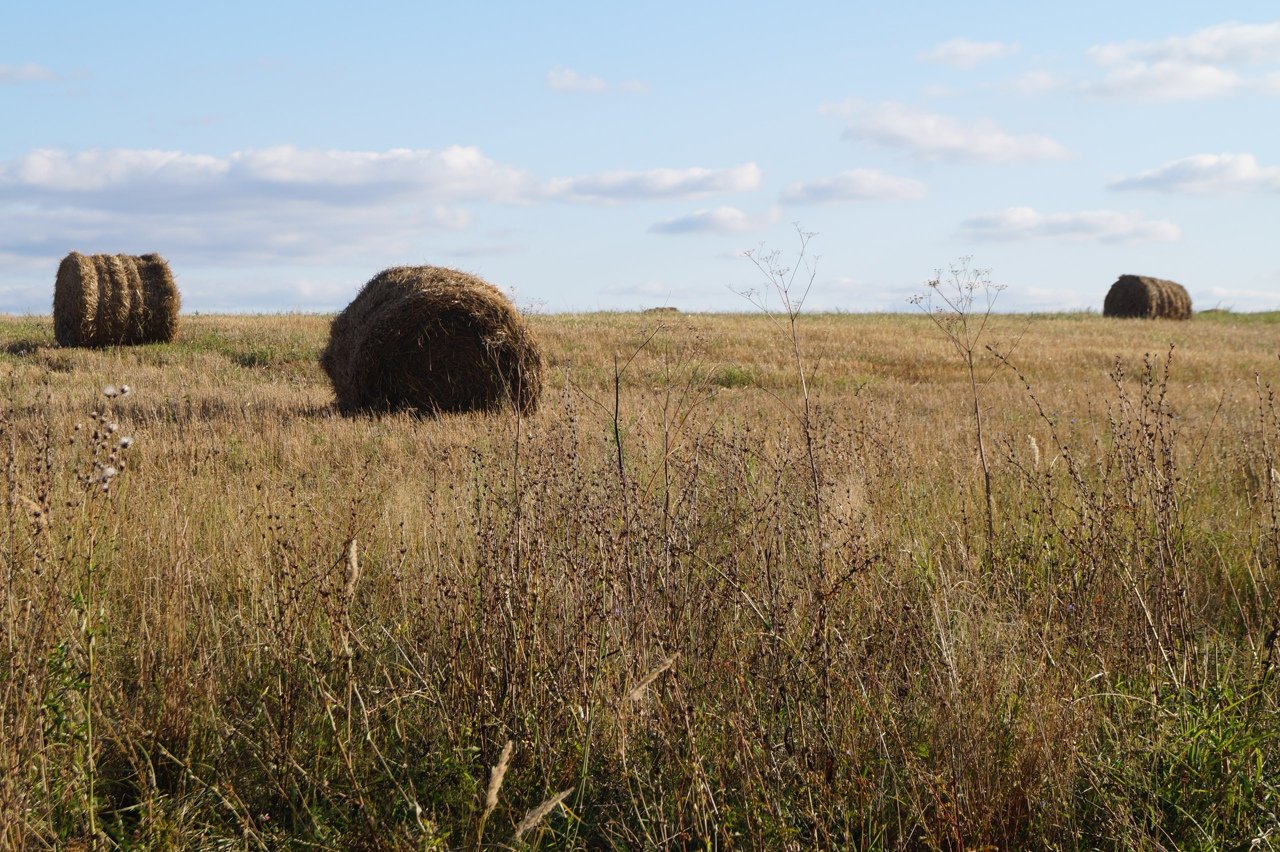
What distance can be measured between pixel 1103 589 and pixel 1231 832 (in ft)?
5.43

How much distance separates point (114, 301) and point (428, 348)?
9.23 m

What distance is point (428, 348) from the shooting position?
43.1ft

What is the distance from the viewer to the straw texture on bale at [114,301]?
19031mm

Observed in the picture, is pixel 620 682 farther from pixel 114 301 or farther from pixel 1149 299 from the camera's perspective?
pixel 1149 299

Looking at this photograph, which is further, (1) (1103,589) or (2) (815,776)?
(1) (1103,589)

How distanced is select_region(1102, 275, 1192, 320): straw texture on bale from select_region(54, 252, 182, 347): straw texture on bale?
32.5 meters

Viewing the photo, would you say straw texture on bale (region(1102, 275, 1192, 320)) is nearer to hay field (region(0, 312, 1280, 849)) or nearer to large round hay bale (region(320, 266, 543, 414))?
large round hay bale (region(320, 266, 543, 414))

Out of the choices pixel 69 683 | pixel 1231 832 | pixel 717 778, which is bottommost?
pixel 1231 832

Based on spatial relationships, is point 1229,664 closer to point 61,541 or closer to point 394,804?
point 394,804

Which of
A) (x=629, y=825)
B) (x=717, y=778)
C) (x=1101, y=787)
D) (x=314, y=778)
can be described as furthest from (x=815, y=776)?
(x=314, y=778)

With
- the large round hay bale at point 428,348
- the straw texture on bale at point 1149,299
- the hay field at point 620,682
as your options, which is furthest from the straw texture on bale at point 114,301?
the straw texture on bale at point 1149,299

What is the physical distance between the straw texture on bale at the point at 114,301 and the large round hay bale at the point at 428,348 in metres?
7.79

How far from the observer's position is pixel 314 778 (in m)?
3.36

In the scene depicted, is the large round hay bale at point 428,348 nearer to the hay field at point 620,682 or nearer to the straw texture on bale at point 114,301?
the hay field at point 620,682
